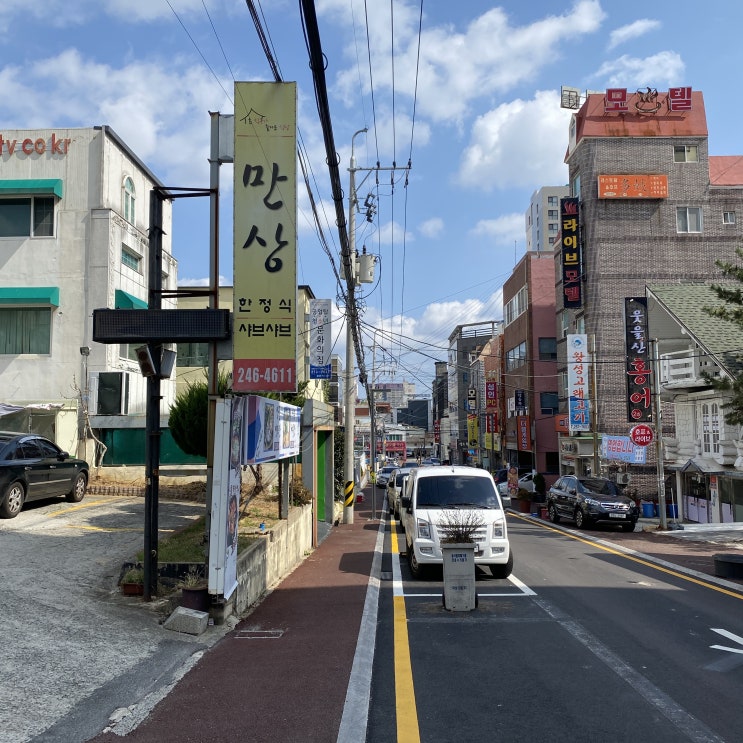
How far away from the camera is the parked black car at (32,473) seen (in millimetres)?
12781

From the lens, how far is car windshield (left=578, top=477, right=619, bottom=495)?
78.8 feet

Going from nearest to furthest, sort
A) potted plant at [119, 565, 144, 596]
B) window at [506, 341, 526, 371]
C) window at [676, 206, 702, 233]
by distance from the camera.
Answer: potted plant at [119, 565, 144, 596]
window at [676, 206, 702, 233]
window at [506, 341, 526, 371]

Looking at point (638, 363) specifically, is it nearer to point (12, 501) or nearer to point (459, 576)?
point (459, 576)

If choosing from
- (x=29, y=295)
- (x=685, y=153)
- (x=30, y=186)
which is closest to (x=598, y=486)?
(x=29, y=295)

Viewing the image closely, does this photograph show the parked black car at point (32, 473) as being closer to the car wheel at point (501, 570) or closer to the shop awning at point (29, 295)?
the shop awning at point (29, 295)

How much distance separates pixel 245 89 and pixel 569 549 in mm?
12945

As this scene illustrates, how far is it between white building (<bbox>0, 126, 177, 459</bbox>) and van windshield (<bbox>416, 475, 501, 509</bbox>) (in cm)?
1241

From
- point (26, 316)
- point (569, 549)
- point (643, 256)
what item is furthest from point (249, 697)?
point (643, 256)

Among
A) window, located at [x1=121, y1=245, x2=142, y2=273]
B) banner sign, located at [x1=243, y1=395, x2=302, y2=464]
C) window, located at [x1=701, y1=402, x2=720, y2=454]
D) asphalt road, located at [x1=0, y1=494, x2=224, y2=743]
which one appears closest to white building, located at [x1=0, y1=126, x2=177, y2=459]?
window, located at [x1=121, y1=245, x2=142, y2=273]

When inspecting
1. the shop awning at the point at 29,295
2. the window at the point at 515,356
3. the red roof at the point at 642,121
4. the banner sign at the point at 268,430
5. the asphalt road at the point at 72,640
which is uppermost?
the red roof at the point at 642,121

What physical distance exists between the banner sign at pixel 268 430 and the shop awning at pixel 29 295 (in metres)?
11.9

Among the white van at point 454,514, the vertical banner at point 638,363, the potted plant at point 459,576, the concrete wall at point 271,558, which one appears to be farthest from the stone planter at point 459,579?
the vertical banner at point 638,363

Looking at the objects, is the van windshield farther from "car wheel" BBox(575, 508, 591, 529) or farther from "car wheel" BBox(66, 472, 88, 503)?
"car wheel" BBox(575, 508, 591, 529)

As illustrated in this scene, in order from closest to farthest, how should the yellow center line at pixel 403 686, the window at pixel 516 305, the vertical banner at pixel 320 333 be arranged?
1. the yellow center line at pixel 403 686
2. the vertical banner at pixel 320 333
3. the window at pixel 516 305
